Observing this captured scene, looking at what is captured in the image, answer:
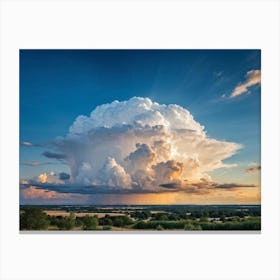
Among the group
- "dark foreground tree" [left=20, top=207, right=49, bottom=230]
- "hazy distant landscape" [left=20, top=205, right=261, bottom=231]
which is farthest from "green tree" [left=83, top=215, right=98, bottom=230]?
"dark foreground tree" [left=20, top=207, right=49, bottom=230]

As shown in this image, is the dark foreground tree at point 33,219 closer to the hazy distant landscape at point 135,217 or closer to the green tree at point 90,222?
the hazy distant landscape at point 135,217

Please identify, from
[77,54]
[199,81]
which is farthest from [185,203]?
[77,54]

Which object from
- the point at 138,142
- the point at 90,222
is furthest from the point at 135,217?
the point at 138,142

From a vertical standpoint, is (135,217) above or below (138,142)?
below

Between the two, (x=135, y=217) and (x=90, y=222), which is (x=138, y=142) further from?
(x=90, y=222)

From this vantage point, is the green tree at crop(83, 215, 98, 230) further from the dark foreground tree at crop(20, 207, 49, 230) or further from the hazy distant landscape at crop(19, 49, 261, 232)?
the dark foreground tree at crop(20, 207, 49, 230)

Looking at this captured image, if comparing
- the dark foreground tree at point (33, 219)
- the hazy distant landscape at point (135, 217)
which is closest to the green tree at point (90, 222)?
the hazy distant landscape at point (135, 217)
